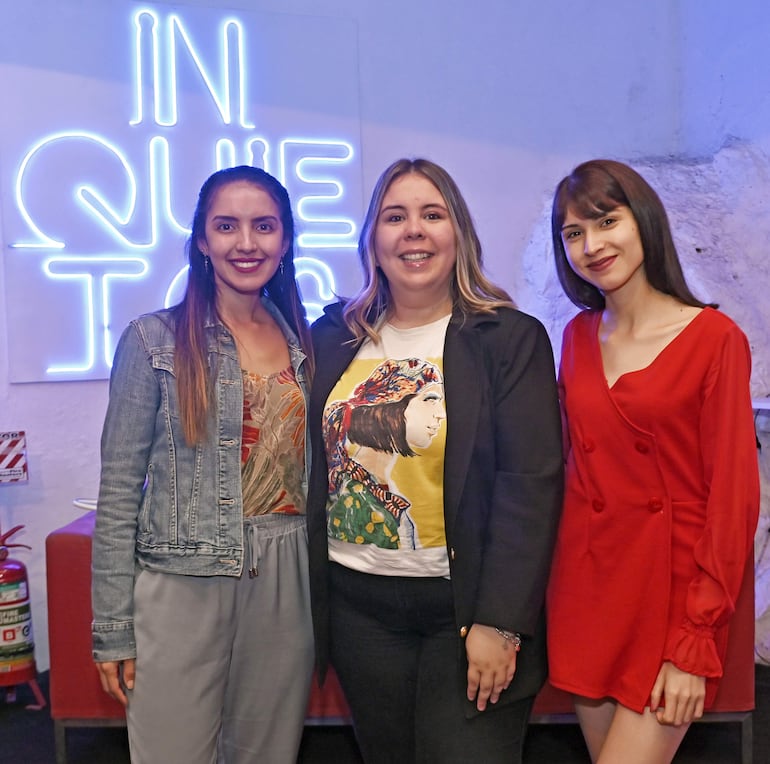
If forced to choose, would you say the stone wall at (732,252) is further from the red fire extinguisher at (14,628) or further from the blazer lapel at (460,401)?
the red fire extinguisher at (14,628)

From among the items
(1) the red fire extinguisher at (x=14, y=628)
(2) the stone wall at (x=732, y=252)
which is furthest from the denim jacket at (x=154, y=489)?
(2) the stone wall at (x=732, y=252)

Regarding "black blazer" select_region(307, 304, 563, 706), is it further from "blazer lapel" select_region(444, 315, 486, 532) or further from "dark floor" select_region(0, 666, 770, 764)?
"dark floor" select_region(0, 666, 770, 764)

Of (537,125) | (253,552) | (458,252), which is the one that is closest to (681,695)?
(253,552)

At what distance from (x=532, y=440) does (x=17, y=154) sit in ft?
9.63

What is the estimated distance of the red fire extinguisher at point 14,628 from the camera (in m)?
2.97

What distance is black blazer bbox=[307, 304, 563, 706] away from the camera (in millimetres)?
1488

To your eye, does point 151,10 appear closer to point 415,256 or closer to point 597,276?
point 415,256

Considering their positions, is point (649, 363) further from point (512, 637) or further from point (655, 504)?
point (512, 637)

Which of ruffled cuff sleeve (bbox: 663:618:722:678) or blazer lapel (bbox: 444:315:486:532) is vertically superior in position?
blazer lapel (bbox: 444:315:486:532)

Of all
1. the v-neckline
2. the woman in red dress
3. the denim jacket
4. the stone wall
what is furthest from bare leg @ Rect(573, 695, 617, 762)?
the stone wall

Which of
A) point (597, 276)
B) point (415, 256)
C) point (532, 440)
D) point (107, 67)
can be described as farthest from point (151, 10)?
point (532, 440)

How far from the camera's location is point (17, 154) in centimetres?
336

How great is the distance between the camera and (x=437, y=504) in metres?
1.54

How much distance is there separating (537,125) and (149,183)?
203 centimetres
